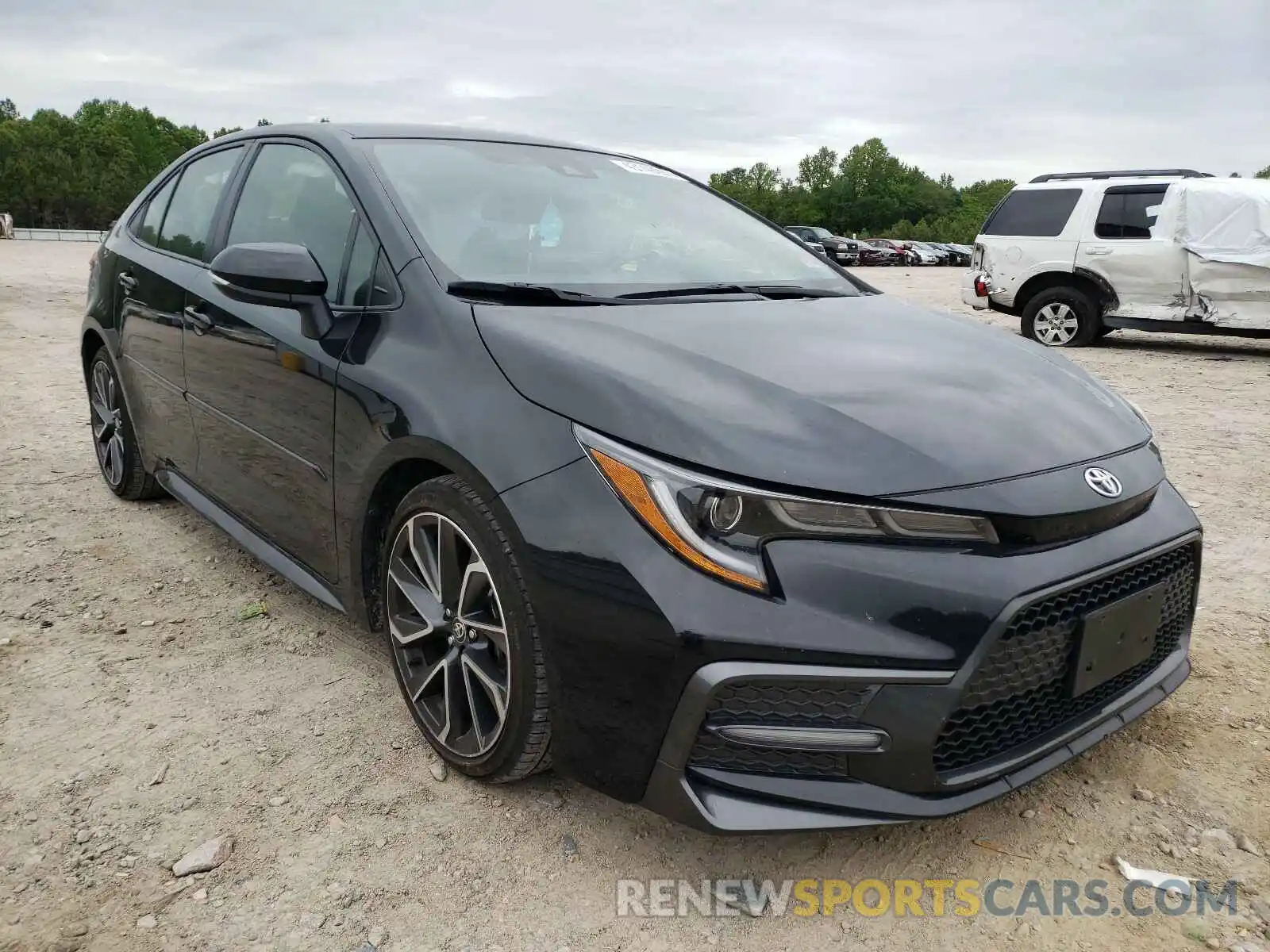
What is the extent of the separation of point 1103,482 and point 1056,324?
31.2 ft

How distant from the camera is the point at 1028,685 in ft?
6.20

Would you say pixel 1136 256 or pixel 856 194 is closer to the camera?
pixel 1136 256

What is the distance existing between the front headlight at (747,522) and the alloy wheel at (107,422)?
10.8 feet

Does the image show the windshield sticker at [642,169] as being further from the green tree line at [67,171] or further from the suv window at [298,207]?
the green tree line at [67,171]

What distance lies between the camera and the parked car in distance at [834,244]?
34950mm

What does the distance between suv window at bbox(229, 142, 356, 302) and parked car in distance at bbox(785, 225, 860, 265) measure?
31592 mm

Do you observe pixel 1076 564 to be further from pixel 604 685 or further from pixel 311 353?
pixel 311 353

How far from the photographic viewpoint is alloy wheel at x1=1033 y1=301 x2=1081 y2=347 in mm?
10602

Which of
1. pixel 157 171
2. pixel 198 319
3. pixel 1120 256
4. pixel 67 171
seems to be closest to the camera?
pixel 198 319

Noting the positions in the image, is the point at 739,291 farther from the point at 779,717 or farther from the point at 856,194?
the point at 856,194

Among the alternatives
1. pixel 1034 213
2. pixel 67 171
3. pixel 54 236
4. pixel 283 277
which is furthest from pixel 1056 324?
pixel 67 171

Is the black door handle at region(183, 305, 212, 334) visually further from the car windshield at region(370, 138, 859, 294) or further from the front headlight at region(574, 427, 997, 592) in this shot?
the front headlight at region(574, 427, 997, 592)

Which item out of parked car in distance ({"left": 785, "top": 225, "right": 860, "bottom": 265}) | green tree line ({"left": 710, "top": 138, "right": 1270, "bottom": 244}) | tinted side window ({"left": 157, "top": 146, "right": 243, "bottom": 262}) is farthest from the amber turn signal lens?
green tree line ({"left": 710, "top": 138, "right": 1270, "bottom": 244})

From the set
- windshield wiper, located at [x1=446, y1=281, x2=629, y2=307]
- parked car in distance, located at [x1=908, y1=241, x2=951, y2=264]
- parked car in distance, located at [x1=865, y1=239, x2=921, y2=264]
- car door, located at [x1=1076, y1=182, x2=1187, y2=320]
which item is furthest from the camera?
parked car in distance, located at [x1=908, y1=241, x2=951, y2=264]
